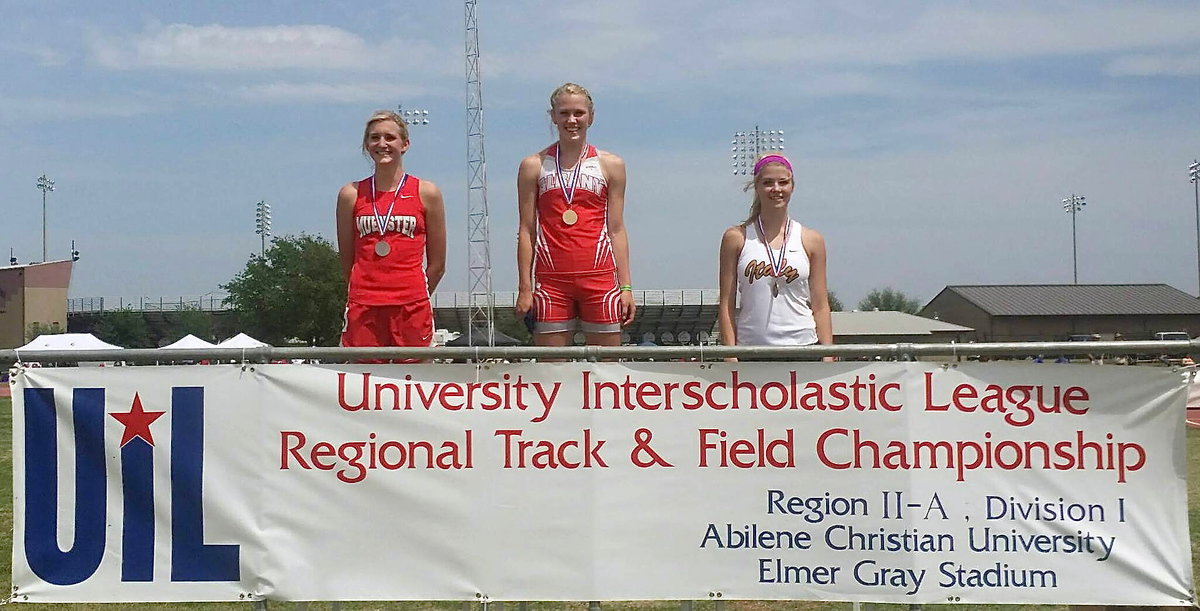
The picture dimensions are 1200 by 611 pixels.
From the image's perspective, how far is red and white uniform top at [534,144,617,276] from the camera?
17.1ft

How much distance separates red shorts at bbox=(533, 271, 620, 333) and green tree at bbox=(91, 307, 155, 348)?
7057cm

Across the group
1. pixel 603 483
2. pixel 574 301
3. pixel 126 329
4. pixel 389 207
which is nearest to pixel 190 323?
pixel 126 329

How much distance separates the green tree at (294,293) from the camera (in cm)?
4984

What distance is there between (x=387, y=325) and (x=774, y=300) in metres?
1.84

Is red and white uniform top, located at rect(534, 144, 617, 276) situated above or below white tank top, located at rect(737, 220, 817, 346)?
above

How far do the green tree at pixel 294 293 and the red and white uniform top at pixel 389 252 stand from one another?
44394 mm

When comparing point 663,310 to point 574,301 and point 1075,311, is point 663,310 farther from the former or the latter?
point 574,301

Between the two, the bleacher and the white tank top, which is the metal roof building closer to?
the bleacher

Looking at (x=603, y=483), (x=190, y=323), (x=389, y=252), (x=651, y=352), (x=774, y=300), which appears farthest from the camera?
(x=190, y=323)

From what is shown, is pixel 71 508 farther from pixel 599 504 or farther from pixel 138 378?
pixel 599 504

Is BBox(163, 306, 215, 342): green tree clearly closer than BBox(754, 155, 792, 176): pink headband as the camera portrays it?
No

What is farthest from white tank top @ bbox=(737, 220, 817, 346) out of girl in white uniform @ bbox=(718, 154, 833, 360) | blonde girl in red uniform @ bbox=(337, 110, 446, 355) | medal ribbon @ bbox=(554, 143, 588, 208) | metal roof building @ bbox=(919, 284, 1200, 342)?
metal roof building @ bbox=(919, 284, 1200, 342)

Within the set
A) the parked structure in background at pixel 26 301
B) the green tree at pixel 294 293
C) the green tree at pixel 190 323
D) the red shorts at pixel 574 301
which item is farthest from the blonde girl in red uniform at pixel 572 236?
the parked structure in background at pixel 26 301

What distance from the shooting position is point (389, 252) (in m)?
5.18
